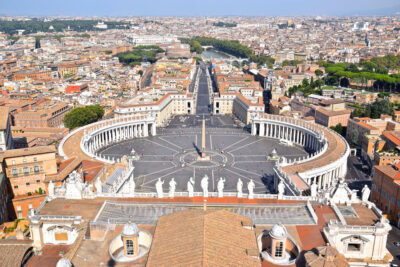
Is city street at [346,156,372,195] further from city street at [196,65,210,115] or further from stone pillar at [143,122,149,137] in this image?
city street at [196,65,210,115]

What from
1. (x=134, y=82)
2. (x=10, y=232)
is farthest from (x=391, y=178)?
(x=134, y=82)

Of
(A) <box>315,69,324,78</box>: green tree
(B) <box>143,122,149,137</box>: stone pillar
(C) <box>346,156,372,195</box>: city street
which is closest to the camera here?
(C) <box>346,156,372,195</box>: city street

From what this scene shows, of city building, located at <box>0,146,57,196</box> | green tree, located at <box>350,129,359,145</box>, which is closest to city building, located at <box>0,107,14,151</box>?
city building, located at <box>0,146,57,196</box>

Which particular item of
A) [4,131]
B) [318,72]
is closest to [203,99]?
[318,72]

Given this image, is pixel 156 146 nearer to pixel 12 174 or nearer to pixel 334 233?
pixel 12 174

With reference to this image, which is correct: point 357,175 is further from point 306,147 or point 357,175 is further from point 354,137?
point 306,147

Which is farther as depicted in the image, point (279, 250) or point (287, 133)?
point (287, 133)
